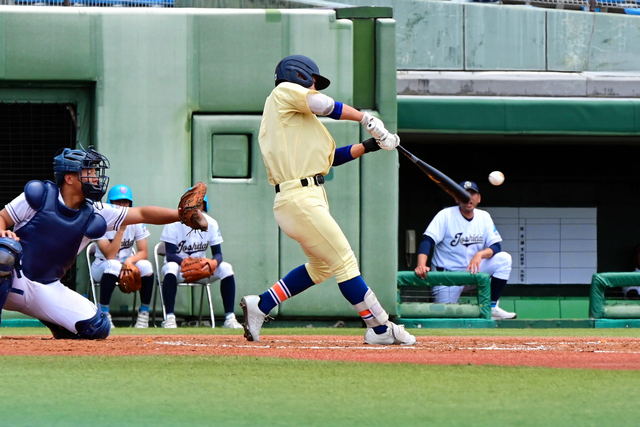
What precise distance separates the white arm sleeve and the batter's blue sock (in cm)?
406

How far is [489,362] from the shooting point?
4191mm

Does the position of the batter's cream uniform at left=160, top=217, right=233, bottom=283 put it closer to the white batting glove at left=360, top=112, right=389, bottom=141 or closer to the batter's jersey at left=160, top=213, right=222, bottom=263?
the batter's jersey at left=160, top=213, right=222, bottom=263

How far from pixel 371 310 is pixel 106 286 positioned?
4012mm

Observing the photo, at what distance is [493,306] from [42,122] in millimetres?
5234

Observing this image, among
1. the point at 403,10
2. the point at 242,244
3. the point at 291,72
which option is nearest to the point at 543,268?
the point at 403,10

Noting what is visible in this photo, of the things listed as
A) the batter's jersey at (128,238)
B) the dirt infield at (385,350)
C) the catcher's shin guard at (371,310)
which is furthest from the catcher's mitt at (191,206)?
the batter's jersey at (128,238)

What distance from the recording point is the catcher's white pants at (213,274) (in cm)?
857

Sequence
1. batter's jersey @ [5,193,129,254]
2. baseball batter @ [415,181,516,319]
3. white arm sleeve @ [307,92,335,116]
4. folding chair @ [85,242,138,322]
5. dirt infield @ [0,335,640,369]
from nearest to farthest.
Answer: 1. dirt infield @ [0,335,640,369]
2. white arm sleeve @ [307,92,335,116]
3. batter's jersey @ [5,193,129,254]
4. folding chair @ [85,242,138,322]
5. baseball batter @ [415,181,516,319]

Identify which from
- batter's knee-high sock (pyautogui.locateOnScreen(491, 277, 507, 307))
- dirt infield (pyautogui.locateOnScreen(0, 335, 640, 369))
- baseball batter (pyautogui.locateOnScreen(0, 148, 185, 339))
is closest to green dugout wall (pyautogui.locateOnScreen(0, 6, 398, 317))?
batter's knee-high sock (pyautogui.locateOnScreen(491, 277, 507, 307))

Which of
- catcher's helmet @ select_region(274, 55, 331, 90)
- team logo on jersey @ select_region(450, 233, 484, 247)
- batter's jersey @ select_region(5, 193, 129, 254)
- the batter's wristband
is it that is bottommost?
team logo on jersey @ select_region(450, 233, 484, 247)

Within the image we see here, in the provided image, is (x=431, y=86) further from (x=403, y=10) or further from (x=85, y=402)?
(x=85, y=402)

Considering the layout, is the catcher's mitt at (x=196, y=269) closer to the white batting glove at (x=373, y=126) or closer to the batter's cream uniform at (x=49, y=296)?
the batter's cream uniform at (x=49, y=296)

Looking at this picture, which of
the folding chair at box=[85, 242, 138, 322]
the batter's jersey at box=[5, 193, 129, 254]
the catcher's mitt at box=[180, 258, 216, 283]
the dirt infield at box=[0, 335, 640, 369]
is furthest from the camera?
the folding chair at box=[85, 242, 138, 322]

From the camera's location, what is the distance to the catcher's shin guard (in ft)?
17.0
